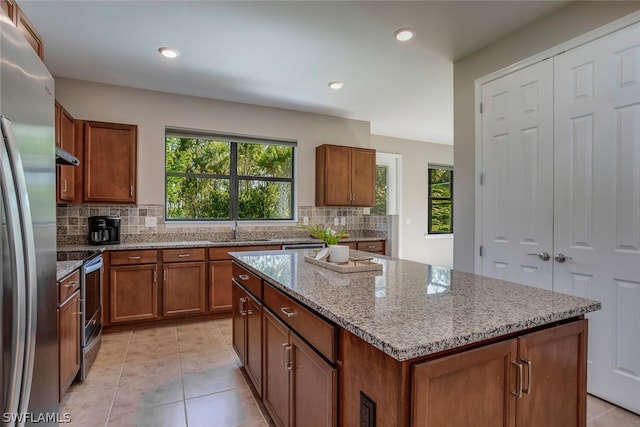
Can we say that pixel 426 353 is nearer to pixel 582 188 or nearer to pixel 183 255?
pixel 582 188

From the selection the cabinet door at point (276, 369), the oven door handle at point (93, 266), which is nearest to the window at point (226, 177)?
the oven door handle at point (93, 266)

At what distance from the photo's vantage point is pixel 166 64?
10.8ft

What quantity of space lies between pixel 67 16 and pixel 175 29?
76 cm

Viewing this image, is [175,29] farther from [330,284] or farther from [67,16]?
[330,284]

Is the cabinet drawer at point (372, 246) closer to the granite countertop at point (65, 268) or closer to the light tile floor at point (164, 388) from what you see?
the light tile floor at point (164, 388)

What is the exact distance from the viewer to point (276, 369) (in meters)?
1.73

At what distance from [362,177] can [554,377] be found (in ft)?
13.1

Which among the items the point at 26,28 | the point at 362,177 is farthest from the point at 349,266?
the point at 362,177

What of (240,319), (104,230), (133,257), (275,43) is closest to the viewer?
(240,319)

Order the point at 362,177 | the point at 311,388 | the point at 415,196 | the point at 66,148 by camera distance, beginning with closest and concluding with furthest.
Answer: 1. the point at 311,388
2. the point at 66,148
3. the point at 362,177
4. the point at 415,196

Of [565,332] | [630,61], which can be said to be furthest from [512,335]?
[630,61]

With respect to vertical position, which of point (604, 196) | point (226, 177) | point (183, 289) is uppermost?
point (226, 177)

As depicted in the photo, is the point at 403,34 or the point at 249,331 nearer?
the point at 249,331

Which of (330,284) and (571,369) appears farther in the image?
(330,284)
